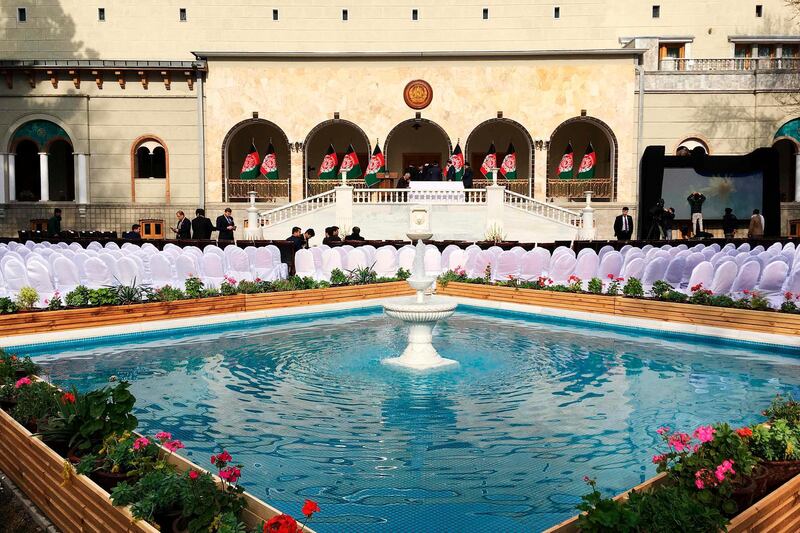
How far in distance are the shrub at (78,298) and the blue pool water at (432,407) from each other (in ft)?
2.88

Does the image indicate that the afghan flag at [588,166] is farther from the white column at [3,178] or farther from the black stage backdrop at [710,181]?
the white column at [3,178]

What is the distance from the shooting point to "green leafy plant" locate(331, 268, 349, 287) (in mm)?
15086

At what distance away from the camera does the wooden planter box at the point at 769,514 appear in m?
3.94

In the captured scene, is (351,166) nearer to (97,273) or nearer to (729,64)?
(729,64)

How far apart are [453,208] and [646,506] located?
21989 millimetres

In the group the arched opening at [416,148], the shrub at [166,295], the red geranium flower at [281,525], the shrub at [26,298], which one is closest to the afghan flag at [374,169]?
the arched opening at [416,148]

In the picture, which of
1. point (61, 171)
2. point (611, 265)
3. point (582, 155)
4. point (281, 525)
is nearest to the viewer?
point (281, 525)

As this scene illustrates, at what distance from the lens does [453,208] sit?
25.6 meters

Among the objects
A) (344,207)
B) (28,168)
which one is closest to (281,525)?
(344,207)

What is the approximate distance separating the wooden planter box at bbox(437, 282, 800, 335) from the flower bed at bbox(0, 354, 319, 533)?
8235 mm

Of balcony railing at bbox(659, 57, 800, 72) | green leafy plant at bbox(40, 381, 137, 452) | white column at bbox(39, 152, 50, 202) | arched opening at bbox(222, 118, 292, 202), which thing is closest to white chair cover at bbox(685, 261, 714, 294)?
green leafy plant at bbox(40, 381, 137, 452)

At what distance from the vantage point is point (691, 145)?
2994 centimetres

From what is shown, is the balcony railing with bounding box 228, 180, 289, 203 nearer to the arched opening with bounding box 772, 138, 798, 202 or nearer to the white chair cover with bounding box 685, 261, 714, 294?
the white chair cover with bounding box 685, 261, 714, 294

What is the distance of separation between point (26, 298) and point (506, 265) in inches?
364
